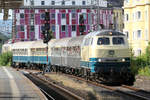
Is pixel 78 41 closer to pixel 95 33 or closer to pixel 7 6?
pixel 95 33

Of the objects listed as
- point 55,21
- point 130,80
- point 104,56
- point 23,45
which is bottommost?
point 130,80

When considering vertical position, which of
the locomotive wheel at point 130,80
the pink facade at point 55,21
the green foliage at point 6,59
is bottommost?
the locomotive wheel at point 130,80

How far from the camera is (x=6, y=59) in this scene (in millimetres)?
61906

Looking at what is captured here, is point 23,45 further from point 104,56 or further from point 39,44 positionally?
point 104,56

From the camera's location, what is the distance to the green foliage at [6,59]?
60.3 meters

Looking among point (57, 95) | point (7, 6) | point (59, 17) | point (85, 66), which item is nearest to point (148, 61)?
point (85, 66)

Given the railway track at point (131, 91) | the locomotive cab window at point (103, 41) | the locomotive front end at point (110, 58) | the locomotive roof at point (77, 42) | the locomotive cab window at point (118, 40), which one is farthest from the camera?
the locomotive roof at point (77, 42)

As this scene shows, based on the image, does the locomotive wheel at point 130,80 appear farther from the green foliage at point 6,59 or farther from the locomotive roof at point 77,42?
the green foliage at point 6,59

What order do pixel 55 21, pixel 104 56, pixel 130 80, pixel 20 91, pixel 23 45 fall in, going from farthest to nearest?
pixel 55 21 → pixel 23 45 → pixel 130 80 → pixel 104 56 → pixel 20 91

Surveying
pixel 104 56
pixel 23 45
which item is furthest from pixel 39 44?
pixel 104 56

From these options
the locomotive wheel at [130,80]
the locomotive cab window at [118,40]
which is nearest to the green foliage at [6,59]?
the locomotive cab window at [118,40]

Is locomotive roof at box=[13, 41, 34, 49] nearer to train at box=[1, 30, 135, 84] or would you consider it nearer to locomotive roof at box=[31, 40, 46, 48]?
locomotive roof at box=[31, 40, 46, 48]

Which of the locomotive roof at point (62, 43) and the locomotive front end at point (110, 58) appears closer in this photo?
the locomotive front end at point (110, 58)

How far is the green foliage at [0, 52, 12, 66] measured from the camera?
198 feet
